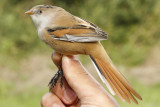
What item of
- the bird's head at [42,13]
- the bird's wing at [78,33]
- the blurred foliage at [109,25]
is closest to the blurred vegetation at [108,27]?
the blurred foliage at [109,25]

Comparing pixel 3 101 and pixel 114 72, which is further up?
pixel 114 72

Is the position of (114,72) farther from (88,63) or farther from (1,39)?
(1,39)

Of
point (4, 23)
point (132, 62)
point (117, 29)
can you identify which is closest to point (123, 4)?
point (117, 29)

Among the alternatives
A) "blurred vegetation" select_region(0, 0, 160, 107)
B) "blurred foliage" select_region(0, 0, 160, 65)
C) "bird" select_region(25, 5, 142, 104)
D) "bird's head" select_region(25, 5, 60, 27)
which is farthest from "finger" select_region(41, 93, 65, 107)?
"blurred foliage" select_region(0, 0, 160, 65)

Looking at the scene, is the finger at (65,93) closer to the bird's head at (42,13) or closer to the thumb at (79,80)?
the thumb at (79,80)

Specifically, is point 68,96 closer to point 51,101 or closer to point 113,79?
point 51,101

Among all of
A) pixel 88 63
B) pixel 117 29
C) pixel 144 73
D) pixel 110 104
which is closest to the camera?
pixel 110 104
